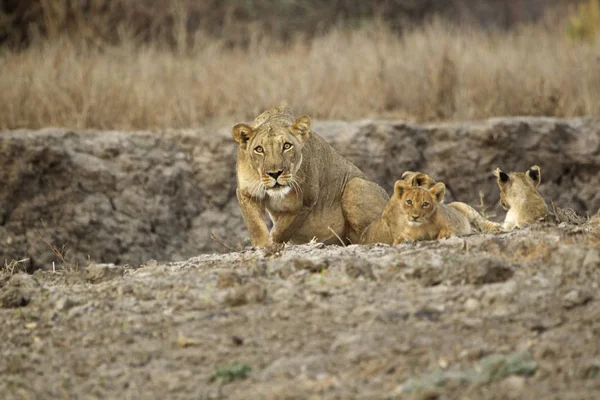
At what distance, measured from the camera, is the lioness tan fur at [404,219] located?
7.91 m

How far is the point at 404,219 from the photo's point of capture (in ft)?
26.0

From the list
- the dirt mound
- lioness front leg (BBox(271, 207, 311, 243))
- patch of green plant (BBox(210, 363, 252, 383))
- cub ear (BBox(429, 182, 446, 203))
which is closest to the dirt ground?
patch of green plant (BBox(210, 363, 252, 383))

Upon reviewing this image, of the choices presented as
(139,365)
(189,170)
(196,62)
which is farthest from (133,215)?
(139,365)

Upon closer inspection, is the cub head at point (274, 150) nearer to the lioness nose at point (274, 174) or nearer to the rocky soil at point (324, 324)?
the lioness nose at point (274, 174)

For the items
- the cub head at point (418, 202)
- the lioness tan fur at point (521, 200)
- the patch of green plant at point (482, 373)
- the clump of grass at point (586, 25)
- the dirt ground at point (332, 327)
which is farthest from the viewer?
the clump of grass at point (586, 25)

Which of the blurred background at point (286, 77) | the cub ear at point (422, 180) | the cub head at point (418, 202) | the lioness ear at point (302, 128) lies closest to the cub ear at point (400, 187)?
the cub head at point (418, 202)

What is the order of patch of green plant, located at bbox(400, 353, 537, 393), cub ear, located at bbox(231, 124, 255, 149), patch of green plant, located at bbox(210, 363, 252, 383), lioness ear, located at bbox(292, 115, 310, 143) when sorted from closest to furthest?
patch of green plant, located at bbox(400, 353, 537, 393)
patch of green plant, located at bbox(210, 363, 252, 383)
cub ear, located at bbox(231, 124, 255, 149)
lioness ear, located at bbox(292, 115, 310, 143)

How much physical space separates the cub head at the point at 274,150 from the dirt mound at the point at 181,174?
4583 millimetres

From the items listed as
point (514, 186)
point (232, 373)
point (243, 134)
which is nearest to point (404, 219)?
point (514, 186)

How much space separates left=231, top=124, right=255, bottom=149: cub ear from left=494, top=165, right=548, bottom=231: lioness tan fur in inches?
85.3

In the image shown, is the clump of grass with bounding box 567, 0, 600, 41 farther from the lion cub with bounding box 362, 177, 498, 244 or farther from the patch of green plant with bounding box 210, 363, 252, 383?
the patch of green plant with bounding box 210, 363, 252, 383

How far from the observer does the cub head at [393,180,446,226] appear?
766cm

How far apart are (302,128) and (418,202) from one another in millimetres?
1586

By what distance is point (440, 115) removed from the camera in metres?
15.4
